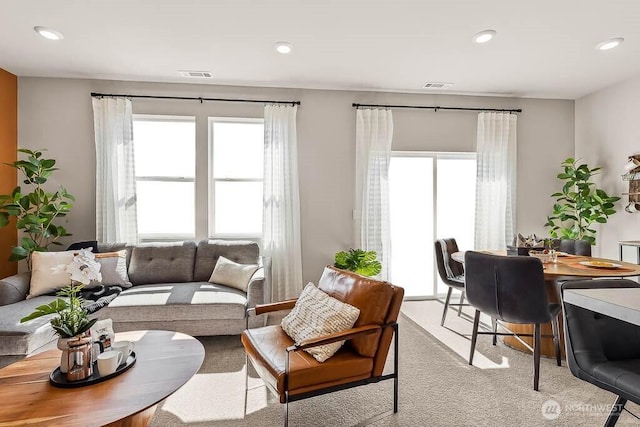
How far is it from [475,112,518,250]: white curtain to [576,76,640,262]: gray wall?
1.02 metres

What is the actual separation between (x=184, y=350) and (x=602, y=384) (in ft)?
6.54

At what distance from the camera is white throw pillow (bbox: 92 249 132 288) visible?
135 inches

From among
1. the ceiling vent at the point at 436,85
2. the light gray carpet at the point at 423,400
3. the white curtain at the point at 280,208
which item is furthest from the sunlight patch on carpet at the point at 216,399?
the ceiling vent at the point at 436,85

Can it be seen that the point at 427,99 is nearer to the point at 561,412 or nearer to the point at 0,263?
the point at 561,412

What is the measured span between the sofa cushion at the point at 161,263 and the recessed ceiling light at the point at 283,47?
228cm

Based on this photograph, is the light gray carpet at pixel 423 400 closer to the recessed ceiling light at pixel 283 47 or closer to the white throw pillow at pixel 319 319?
the white throw pillow at pixel 319 319

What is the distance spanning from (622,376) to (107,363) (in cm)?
220

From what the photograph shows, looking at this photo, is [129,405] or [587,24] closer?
[129,405]

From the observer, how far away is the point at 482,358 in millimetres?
2912

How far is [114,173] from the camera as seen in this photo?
4031mm

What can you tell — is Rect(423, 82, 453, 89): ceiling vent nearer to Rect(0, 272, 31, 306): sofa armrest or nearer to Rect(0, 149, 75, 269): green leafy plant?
Rect(0, 149, 75, 269): green leafy plant

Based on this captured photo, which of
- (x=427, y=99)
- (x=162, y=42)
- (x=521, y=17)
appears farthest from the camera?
(x=427, y=99)

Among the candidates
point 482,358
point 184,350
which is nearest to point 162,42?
point 184,350

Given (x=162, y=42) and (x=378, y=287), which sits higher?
(x=162, y=42)
